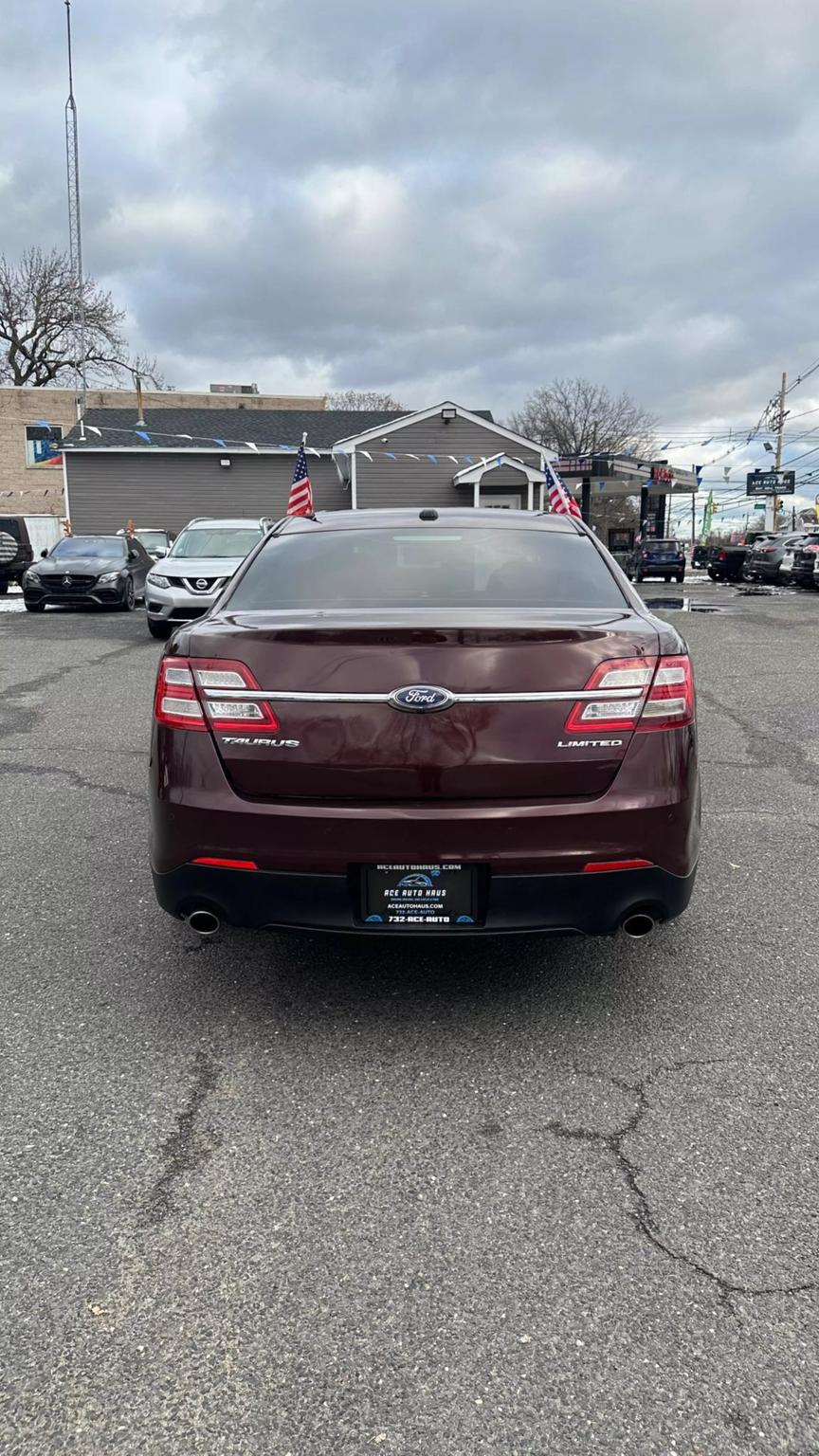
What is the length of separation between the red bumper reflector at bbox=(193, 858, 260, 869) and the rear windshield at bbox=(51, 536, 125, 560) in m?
15.7

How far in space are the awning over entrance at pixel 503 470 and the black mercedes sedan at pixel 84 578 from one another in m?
11.5

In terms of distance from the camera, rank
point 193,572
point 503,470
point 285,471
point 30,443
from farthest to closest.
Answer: point 30,443, point 285,471, point 503,470, point 193,572

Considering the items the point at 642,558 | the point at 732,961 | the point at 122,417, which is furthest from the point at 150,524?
the point at 732,961

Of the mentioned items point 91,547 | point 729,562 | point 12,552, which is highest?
point 91,547

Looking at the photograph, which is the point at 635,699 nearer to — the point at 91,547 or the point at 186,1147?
the point at 186,1147

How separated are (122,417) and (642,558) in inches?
690

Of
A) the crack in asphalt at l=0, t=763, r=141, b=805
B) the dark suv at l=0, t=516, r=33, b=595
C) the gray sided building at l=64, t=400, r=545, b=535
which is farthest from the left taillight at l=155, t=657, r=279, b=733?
the gray sided building at l=64, t=400, r=545, b=535

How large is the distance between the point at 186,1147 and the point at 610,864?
139 cm

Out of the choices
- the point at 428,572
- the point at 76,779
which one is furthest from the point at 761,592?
the point at 428,572

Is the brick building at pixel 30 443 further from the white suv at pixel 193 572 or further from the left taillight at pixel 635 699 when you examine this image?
the left taillight at pixel 635 699

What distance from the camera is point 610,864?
9.09ft

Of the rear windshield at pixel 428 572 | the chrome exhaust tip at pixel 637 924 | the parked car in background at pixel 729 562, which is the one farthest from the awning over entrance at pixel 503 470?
the chrome exhaust tip at pixel 637 924

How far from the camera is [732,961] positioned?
3.57 metres

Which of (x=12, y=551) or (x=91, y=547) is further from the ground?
(x=91, y=547)
